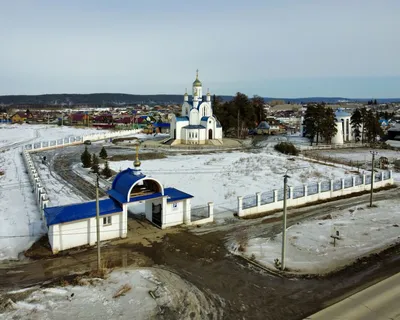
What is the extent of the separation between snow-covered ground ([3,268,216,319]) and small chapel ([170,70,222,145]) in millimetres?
33577

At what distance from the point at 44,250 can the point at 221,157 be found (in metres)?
23.1

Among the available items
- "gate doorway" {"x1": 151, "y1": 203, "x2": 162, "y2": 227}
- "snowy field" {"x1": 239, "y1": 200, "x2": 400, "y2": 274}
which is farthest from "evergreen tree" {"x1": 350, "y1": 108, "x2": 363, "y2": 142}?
"gate doorway" {"x1": 151, "y1": 203, "x2": 162, "y2": 227}

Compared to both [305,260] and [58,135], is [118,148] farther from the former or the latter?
[305,260]

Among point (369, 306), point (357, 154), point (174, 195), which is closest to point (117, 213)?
point (174, 195)

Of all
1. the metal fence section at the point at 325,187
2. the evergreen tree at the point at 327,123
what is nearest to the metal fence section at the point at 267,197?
the metal fence section at the point at 325,187

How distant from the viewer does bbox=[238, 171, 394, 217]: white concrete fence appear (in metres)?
18.5

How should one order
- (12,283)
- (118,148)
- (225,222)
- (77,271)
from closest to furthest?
(12,283), (77,271), (225,222), (118,148)

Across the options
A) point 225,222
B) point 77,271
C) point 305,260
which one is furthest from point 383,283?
point 77,271

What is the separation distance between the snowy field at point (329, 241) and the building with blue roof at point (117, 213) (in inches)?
133

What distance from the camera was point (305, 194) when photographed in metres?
20.5

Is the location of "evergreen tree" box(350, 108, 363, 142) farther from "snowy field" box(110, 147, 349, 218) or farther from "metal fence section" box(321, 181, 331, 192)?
"metal fence section" box(321, 181, 331, 192)

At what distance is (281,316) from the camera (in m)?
9.41

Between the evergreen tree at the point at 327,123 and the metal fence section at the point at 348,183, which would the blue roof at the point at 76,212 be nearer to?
the metal fence section at the point at 348,183

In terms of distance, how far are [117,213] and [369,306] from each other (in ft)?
30.5
